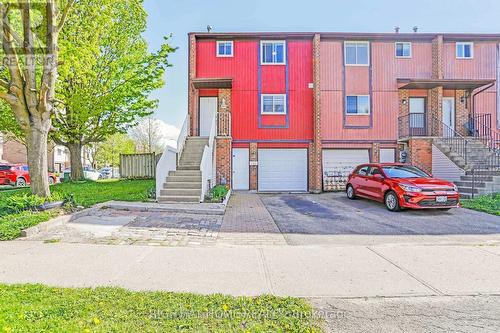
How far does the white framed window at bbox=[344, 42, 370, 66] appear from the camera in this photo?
1614 centimetres

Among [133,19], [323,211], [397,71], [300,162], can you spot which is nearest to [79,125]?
[133,19]

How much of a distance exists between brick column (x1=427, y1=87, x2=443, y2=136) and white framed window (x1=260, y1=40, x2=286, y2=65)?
792 centimetres

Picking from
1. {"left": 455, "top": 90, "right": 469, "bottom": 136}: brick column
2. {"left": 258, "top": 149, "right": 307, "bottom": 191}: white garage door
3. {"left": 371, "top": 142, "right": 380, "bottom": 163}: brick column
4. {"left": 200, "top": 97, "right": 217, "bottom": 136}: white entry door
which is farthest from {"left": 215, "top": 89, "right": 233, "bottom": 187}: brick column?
{"left": 455, "top": 90, "right": 469, "bottom": 136}: brick column

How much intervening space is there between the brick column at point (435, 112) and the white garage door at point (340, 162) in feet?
11.2

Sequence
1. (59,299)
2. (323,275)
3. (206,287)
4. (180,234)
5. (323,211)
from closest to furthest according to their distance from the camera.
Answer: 1. (59,299)
2. (206,287)
3. (323,275)
4. (180,234)
5. (323,211)

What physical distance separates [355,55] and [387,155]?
18.2ft

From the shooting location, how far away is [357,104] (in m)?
16.1

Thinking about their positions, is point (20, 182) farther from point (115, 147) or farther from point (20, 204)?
point (115, 147)

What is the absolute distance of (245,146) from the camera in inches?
623

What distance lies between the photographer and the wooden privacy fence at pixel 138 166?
1942 centimetres

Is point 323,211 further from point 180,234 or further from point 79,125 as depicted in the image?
point 79,125

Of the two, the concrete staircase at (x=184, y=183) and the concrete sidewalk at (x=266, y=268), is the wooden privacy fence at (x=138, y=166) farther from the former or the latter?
the concrete sidewalk at (x=266, y=268)

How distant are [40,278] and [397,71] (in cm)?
1733

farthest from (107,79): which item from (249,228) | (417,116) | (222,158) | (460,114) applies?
(460,114)
